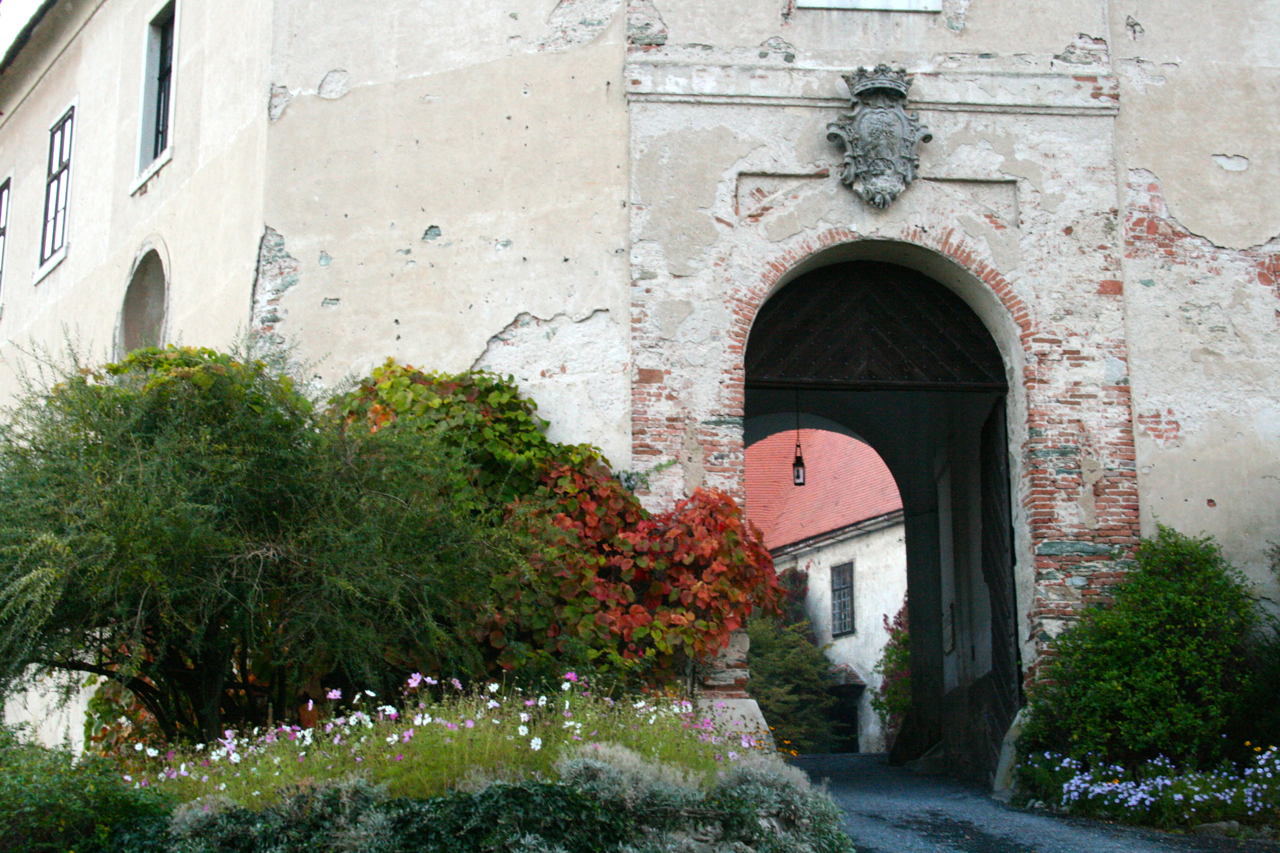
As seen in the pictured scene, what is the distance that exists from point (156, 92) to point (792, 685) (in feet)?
48.4

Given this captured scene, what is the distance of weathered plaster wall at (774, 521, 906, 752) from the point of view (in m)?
24.0

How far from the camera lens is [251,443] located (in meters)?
6.78

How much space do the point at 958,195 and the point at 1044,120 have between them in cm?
93

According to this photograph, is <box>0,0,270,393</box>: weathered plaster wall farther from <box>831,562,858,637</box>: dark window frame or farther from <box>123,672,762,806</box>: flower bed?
<box>831,562,858,637</box>: dark window frame

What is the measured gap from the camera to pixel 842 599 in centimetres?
2602

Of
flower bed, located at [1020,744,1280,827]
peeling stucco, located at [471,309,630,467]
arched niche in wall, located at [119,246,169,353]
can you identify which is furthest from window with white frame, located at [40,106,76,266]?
flower bed, located at [1020,744,1280,827]

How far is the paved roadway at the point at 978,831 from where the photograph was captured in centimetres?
714

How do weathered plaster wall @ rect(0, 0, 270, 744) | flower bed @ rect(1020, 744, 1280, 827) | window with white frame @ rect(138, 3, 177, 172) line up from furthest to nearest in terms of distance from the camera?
window with white frame @ rect(138, 3, 177, 172) < weathered plaster wall @ rect(0, 0, 270, 744) < flower bed @ rect(1020, 744, 1280, 827)

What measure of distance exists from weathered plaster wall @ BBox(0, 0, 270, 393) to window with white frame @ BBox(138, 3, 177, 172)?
118mm

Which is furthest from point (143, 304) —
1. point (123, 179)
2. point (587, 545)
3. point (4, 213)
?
point (587, 545)

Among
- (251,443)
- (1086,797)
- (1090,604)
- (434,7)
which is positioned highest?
(434,7)

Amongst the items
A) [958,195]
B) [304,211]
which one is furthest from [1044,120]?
[304,211]

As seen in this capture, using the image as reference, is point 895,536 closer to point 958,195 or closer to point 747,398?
point 747,398

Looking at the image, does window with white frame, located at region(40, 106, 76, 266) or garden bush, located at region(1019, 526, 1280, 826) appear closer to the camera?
garden bush, located at region(1019, 526, 1280, 826)
